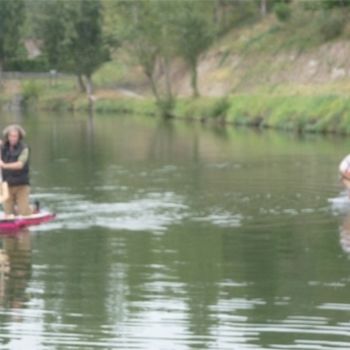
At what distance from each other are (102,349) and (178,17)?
66.4m

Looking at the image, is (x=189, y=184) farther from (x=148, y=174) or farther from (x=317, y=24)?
(x=317, y=24)

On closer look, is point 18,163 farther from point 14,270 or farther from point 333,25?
point 333,25

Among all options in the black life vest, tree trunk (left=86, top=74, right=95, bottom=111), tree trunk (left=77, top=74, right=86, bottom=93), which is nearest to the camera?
the black life vest

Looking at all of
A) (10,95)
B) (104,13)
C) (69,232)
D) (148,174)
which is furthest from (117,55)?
(69,232)

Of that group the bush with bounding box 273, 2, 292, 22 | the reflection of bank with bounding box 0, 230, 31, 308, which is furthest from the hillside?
the reflection of bank with bounding box 0, 230, 31, 308

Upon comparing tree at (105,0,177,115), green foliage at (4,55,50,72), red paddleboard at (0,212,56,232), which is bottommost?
red paddleboard at (0,212,56,232)

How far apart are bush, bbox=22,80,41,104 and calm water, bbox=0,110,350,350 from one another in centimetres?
5940

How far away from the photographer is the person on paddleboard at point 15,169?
2425 cm

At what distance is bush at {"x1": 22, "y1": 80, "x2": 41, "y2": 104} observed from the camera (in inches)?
3953

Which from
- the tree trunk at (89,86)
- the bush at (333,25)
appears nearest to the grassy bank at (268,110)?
the tree trunk at (89,86)

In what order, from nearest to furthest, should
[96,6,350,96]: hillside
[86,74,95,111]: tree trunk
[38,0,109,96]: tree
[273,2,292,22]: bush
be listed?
1. [96,6,350,96]: hillside
2. [273,2,292,22]: bush
3. [86,74,95,111]: tree trunk
4. [38,0,109,96]: tree

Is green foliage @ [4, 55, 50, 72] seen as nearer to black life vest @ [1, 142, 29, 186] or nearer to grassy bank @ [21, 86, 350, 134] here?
grassy bank @ [21, 86, 350, 134]

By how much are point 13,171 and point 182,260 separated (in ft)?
15.3

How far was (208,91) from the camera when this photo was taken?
83.8 meters
